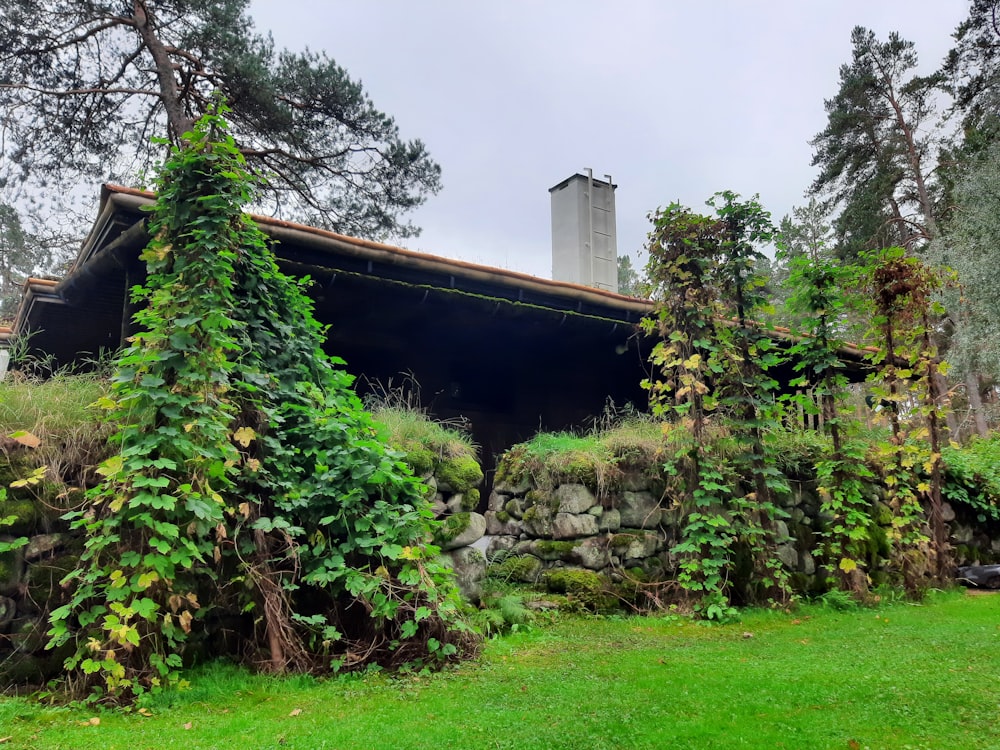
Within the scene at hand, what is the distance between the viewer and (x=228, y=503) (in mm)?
3701

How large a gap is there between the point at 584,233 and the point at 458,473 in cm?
573

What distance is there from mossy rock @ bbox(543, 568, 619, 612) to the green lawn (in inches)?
38.2

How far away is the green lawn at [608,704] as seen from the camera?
98.4 inches

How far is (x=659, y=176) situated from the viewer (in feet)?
73.1

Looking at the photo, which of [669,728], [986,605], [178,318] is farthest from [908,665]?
[178,318]

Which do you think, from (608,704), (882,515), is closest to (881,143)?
(882,515)

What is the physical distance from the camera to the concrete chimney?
9.70m

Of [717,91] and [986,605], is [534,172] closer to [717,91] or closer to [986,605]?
[717,91]

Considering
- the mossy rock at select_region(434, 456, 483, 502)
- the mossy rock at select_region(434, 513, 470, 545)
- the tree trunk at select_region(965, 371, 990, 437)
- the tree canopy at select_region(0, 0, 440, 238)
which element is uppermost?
the tree canopy at select_region(0, 0, 440, 238)

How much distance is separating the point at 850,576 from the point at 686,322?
2.72 meters

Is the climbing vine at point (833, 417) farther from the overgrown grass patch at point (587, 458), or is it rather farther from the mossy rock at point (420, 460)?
the mossy rock at point (420, 460)

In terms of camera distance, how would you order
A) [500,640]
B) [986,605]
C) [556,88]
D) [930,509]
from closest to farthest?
[500,640] < [986,605] < [930,509] < [556,88]

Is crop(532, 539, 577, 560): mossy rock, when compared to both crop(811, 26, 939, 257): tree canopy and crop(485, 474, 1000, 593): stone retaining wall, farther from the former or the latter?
crop(811, 26, 939, 257): tree canopy

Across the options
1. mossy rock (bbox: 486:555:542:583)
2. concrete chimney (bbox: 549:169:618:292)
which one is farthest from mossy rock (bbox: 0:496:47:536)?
concrete chimney (bbox: 549:169:618:292)
